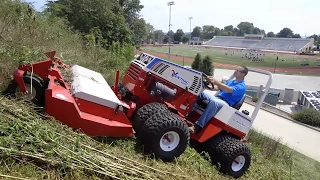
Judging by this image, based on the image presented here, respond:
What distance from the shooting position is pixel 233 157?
5.12m

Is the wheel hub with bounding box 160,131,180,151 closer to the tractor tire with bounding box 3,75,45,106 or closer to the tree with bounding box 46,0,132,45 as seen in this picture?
the tractor tire with bounding box 3,75,45,106

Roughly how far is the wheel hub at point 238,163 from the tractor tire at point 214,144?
344 mm

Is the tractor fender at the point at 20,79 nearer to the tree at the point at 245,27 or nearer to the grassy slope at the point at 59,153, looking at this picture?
the grassy slope at the point at 59,153

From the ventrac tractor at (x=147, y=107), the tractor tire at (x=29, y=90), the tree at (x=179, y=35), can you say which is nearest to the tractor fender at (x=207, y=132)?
the ventrac tractor at (x=147, y=107)

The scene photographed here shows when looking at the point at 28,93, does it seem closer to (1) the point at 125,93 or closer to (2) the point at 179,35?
(1) the point at 125,93

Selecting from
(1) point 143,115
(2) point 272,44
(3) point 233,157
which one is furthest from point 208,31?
(1) point 143,115

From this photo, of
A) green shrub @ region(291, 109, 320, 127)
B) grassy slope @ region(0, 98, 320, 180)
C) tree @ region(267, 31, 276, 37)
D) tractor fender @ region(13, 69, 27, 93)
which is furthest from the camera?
tree @ region(267, 31, 276, 37)

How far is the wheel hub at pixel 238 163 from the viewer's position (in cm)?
535

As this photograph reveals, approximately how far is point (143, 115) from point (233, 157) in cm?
172

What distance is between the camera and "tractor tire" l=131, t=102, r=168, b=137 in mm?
4523

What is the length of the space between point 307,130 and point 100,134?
18.0 metres

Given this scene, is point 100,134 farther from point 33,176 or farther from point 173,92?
point 173,92

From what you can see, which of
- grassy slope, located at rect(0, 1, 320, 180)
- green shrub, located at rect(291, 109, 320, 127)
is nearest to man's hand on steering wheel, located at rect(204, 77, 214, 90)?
grassy slope, located at rect(0, 1, 320, 180)


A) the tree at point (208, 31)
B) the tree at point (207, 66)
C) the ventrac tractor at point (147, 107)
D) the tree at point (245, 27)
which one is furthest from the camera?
the tree at point (245, 27)
